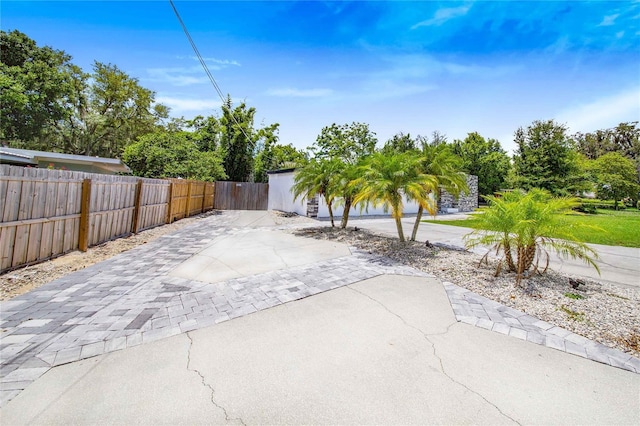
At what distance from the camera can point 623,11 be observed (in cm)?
541

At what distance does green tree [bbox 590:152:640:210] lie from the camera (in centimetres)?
2342

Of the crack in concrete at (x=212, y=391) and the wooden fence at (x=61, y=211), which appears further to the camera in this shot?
the wooden fence at (x=61, y=211)

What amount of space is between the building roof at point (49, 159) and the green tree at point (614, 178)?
1495 inches

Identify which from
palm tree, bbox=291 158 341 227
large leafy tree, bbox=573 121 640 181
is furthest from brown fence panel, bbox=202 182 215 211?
large leafy tree, bbox=573 121 640 181

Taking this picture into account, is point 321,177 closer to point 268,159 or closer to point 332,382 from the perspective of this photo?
point 332,382

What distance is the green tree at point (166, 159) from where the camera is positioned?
16.2 meters

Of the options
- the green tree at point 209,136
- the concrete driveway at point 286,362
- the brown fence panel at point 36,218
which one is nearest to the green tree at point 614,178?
the concrete driveway at point 286,362

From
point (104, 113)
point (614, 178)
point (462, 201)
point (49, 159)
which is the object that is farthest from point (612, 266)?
point (104, 113)

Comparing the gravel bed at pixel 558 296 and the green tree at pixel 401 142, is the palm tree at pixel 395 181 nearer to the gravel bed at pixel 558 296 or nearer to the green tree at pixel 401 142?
the gravel bed at pixel 558 296

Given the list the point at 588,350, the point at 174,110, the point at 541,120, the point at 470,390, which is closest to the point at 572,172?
the point at 541,120

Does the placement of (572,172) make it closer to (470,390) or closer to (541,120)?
(541,120)

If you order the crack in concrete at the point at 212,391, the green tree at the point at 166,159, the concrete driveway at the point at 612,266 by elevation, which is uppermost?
the green tree at the point at 166,159

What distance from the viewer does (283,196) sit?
17.0 m

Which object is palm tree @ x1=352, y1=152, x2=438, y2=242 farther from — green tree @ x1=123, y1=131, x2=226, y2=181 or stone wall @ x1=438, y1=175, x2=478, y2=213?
stone wall @ x1=438, y1=175, x2=478, y2=213
